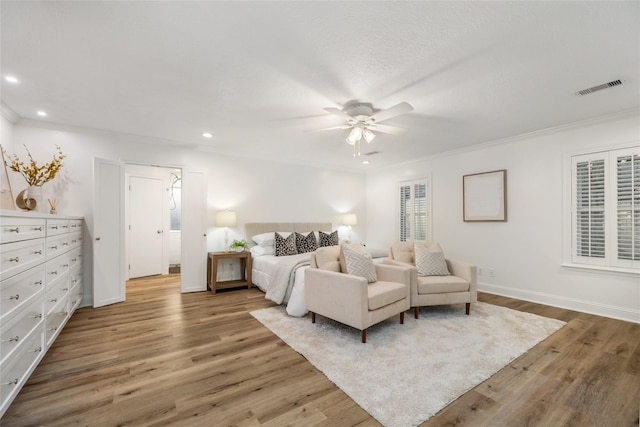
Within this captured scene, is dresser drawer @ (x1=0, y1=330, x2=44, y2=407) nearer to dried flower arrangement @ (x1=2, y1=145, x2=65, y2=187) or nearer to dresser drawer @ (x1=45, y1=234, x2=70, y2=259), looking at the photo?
dresser drawer @ (x1=45, y1=234, x2=70, y2=259)

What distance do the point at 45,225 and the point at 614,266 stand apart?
623 cm

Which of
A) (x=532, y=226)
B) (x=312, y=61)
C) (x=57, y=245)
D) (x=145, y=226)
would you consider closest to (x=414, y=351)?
(x=312, y=61)

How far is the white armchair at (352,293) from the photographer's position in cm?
277

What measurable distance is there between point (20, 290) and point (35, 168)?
2.36m

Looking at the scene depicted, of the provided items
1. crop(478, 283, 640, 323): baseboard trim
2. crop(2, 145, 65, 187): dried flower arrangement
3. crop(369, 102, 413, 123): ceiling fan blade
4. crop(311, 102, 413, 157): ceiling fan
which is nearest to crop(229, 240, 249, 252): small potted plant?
crop(2, 145, 65, 187): dried flower arrangement

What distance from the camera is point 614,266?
350 cm

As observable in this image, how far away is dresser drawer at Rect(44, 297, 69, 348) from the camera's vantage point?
98.0 inches

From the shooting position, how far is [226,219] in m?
5.00

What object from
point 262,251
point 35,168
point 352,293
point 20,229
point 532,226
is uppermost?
point 35,168

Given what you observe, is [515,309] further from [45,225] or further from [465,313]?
[45,225]

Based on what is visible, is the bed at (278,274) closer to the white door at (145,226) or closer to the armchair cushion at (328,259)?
the armchair cushion at (328,259)

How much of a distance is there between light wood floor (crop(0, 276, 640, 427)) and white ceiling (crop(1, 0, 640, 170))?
2.54 meters

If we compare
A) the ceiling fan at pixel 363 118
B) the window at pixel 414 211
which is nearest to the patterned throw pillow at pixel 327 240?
the window at pixel 414 211

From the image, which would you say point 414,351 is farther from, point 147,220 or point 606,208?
point 147,220
